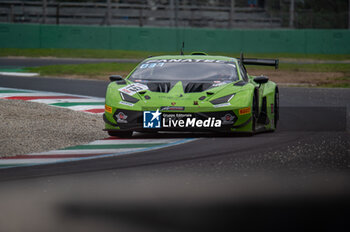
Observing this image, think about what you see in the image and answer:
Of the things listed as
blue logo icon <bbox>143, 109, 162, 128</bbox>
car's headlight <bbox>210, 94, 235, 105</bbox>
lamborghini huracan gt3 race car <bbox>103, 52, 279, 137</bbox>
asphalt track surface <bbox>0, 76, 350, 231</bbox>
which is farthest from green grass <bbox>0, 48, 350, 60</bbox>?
asphalt track surface <bbox>0, 76, 350, 231</bbox>

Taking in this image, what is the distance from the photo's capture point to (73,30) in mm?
37344

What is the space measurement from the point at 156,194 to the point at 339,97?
12.1 m

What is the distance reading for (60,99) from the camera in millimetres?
16047

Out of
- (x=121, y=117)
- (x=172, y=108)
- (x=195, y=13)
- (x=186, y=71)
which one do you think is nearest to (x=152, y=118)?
(x=172, y=108)

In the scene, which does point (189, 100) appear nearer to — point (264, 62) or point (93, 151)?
point (93, 151)

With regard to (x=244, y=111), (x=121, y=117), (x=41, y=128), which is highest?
(x=244, y=111)

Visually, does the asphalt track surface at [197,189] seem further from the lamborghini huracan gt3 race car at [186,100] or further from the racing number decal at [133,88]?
the racing number decal at [133,88]

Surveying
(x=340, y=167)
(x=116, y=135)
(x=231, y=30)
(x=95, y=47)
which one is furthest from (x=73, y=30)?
(x=340, y=167)

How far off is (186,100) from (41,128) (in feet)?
8.40

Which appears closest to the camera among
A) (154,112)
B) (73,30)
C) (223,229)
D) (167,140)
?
(223,229)

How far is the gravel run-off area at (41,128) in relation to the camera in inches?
387

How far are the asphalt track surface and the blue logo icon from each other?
A: 0.41 metres

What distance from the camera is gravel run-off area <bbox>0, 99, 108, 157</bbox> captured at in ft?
32.3

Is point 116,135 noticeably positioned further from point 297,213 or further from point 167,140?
point 297,213
